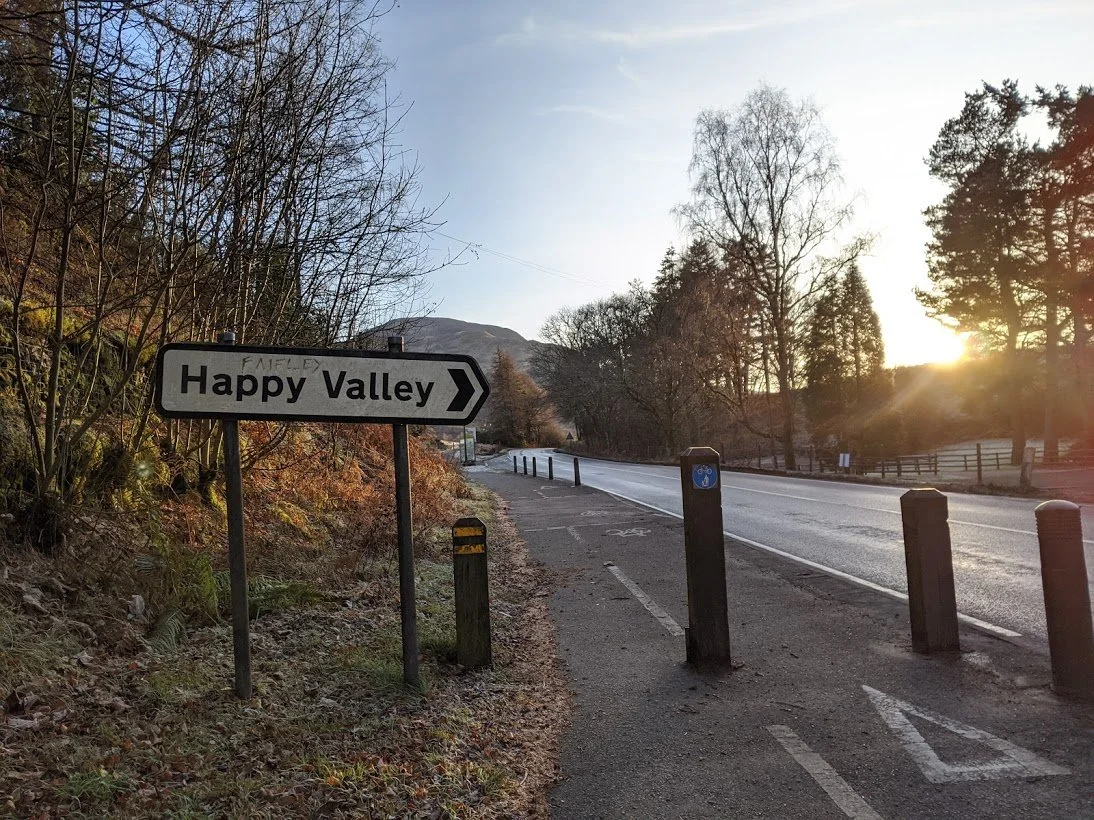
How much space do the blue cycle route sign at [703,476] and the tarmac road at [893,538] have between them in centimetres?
269

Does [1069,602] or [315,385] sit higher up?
[315,385]

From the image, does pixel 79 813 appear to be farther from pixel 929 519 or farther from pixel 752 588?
pixel 752 588

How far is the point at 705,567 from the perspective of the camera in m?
5.02

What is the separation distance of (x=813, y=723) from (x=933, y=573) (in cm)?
170

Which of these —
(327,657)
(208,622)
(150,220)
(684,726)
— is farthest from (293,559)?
(684,726)

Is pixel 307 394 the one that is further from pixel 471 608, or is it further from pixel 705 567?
pixel 705 567

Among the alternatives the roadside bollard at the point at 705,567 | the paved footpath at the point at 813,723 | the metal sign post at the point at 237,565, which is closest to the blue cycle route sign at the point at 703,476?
the roadside bollard at the point at 705,567

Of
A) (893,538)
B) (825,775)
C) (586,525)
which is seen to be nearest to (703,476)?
(825,775)

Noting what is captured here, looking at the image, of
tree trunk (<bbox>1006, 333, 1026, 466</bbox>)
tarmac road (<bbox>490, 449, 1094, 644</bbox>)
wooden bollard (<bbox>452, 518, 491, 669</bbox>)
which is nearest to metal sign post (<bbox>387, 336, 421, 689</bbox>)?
wooden bollard (<bbox>452, 518, 491, 669</bbox>)

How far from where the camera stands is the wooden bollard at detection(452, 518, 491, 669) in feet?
16.3

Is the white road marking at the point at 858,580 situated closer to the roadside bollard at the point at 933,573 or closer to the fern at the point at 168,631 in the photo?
the roadside bollard at the point at 933,573

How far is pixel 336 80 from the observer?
7.39m

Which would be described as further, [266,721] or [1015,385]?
[1015,385]

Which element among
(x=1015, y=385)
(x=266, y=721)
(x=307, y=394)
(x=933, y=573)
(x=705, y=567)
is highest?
(x=1015, y=385)
